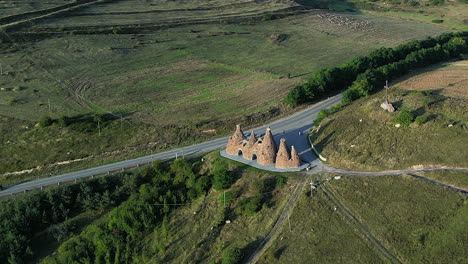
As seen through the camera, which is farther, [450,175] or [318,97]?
[318,97]

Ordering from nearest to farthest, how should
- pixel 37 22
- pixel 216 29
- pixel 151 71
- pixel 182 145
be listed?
pixel 182 145, pixel 151 71, pixel 37 22, pixel 216 29

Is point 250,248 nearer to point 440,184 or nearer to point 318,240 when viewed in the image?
point 318,240

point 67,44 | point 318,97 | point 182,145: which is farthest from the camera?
point 67,44

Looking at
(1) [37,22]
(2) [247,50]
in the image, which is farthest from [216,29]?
(1) [37,22]

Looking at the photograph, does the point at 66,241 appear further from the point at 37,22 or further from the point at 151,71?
the point at 37,22

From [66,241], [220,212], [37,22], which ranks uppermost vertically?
[37,22]

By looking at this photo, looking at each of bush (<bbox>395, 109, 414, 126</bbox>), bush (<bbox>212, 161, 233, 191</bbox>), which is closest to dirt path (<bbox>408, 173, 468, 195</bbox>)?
bush (<bbox>395, 109, 414, 126</bbox>)

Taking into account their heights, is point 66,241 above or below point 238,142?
below

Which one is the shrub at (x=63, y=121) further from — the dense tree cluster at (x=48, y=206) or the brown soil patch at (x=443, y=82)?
the brown soil patch at (x=443, y=82)
